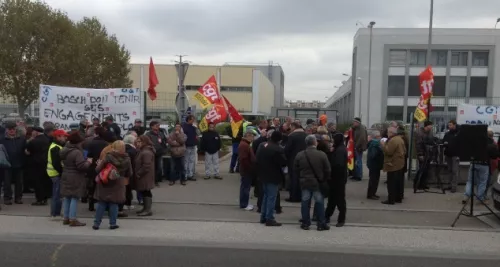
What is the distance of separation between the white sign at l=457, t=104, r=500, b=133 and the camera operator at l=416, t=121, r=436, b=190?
6.86 ft

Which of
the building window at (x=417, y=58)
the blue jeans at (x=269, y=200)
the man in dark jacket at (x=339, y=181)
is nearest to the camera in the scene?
the blue jeans at (x=269, y=200)

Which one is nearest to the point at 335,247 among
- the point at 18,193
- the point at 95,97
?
the point at 18,193

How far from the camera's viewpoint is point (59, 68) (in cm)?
2788

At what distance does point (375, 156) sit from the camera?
424 inches

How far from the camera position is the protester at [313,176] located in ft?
25.8

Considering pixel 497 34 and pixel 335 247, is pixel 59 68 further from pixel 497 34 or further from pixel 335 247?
pixel 497 34

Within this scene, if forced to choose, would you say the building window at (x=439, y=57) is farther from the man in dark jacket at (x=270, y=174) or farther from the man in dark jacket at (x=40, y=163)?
the man in dark jacket at (x=40, y=163)

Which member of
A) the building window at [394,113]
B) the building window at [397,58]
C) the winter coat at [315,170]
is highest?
the building window at [397,58]

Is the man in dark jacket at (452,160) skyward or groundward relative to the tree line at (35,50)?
groundward

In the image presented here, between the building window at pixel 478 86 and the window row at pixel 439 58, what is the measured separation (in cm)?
191

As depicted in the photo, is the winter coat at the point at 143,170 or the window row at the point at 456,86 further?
the window row at the point at 456,86

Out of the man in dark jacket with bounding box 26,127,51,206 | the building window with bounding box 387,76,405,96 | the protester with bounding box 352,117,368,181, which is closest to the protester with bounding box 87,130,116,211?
the man in dark jacket with bounding box 26,127,51,206

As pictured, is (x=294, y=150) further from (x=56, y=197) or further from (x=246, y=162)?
(x=56, y=197)

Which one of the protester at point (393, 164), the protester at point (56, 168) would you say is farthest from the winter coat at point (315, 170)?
the protester at point (56, 168)
